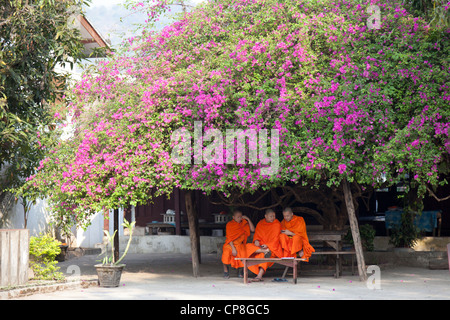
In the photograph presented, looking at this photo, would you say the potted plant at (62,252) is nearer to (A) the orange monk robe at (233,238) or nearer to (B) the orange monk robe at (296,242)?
(A) the orange monk robe at (233,238)

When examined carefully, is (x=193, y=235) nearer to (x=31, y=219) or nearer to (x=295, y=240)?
(x=295, y=240)

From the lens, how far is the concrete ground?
9.55 m

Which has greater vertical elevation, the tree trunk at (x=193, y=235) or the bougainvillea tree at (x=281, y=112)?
the bougainvillea tree at (x=281, y=112)

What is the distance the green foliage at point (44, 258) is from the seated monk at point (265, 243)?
142 inches

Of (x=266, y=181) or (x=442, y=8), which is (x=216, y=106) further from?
(x=442, y=8)

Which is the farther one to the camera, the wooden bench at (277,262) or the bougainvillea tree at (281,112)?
the wooden bench at (277,262)

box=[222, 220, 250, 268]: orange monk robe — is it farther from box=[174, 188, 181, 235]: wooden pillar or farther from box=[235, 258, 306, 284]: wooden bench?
box=[174, 188, 181, 235]: wooden pillar

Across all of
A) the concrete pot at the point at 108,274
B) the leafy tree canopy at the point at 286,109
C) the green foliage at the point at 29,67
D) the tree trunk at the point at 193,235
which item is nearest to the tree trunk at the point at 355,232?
the leafy tree canopy at the point at 286,109

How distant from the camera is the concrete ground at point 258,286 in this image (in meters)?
9.55

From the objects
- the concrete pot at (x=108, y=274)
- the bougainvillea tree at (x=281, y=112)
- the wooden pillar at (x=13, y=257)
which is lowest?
the concrete pot at (x=108, y=274)

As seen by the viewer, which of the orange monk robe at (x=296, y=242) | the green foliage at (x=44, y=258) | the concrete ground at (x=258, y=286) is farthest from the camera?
the orange monk robe at (x=296, y=242)

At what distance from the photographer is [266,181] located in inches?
448

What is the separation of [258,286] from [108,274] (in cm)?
262

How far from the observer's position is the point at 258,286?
11.1 m
